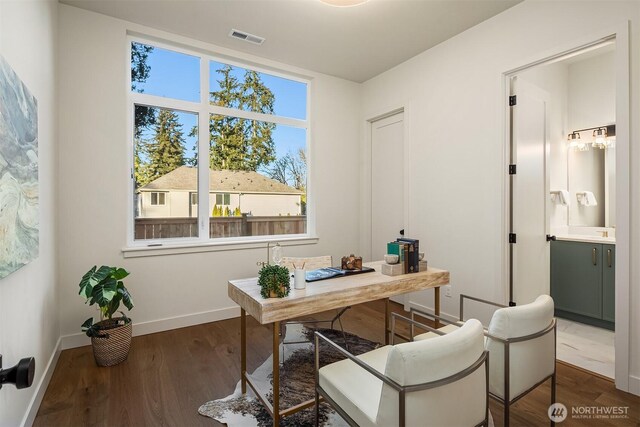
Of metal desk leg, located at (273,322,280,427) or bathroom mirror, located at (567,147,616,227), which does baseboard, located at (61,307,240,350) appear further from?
bathroom mirror, located at (567,147,616,227)

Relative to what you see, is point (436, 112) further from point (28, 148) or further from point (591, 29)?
point (28, 148)

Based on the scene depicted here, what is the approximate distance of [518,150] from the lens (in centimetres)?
304

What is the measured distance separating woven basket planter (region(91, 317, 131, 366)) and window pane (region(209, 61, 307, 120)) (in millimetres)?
2620

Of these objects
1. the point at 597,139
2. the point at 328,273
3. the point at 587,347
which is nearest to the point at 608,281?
the point at 587,347

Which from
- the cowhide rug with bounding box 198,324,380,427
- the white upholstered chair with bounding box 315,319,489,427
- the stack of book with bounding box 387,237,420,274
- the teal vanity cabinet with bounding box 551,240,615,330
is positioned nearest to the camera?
the white upholstered chair with bounding box 315,319,489,427

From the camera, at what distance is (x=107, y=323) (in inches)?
109

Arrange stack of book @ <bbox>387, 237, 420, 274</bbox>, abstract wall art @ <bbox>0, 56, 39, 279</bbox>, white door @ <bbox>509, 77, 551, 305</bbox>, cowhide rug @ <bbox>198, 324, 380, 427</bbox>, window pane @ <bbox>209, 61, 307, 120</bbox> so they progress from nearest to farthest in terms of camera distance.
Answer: abstract wall art @ <bbox>0, 56, 39, 279</bbox> < cowhide rug @ <bbox>198, 324, 380, 427</bbox> < stack of book @ <bbox>387, 237, 420, 274</bbox> < white door @ <bbox>509, 77, 551, 305</bbox> < window pane @ <bbox>209, 61, 307, 120</bbox>

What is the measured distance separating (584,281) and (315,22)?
162 inches

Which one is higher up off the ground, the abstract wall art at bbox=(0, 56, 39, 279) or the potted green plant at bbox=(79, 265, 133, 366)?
the abstract wall art at bbox=(0, 56, 39, 279)

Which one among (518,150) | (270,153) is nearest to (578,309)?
(518,150)

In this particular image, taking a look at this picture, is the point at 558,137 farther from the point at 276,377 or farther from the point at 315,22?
the point at 276,377

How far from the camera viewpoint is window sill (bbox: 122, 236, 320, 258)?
3.25 m

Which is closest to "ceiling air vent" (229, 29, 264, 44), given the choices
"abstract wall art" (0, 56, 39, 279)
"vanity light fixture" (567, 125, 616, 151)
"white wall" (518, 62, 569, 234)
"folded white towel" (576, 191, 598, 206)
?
"abstract wall art" (0, 56, 39, 279)

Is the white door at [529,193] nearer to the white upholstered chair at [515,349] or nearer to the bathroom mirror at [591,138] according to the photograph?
the bathroom mirror at [591,138]
